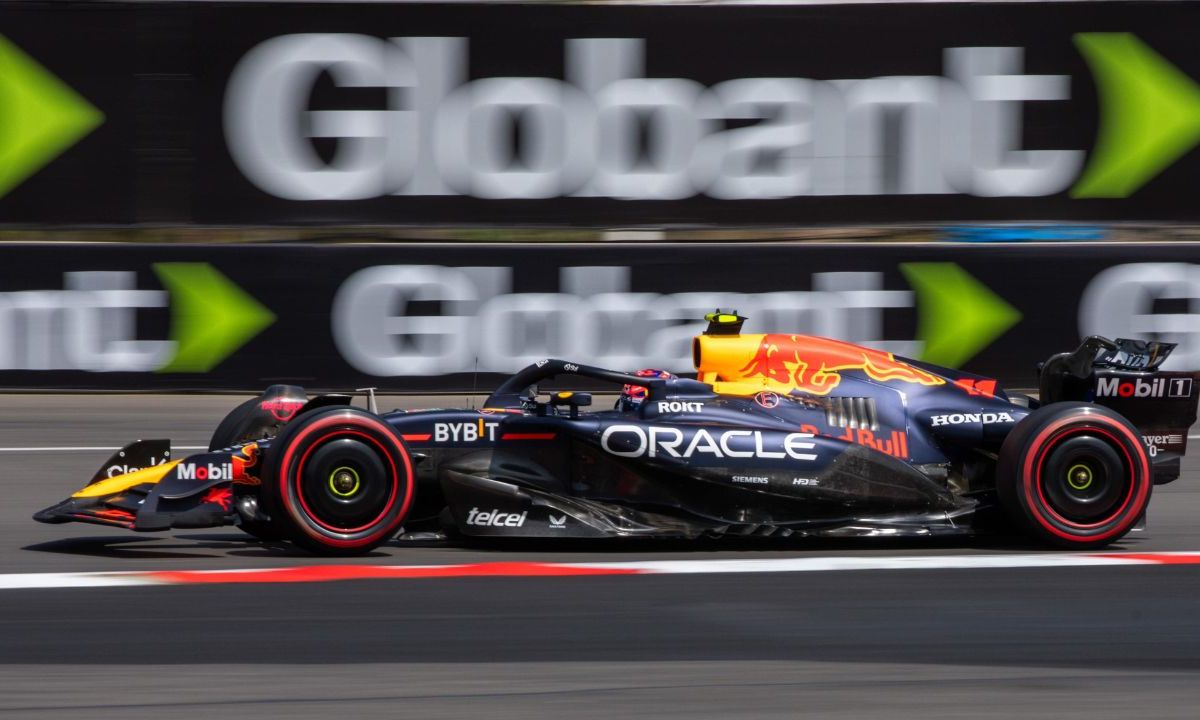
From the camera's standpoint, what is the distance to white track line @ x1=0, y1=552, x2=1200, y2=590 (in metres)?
6.43

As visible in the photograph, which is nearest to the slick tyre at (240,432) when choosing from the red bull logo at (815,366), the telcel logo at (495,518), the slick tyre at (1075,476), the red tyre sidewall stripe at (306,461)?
the red tyre sidewall stripe at (306,461)

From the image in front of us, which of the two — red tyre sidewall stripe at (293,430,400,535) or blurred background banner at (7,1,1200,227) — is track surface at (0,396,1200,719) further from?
blurred background banner at (7,1,1200,227)

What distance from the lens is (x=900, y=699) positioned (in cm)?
493

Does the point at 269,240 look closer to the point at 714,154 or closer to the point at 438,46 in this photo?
the point at 438,46

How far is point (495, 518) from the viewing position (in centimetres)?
688

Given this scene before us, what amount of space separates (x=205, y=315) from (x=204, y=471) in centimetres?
516

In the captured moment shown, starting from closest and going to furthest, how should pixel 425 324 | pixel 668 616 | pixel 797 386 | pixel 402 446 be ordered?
pixel 668 616 < pixel 402 446 < pixel 797 386 < pixel 425 324

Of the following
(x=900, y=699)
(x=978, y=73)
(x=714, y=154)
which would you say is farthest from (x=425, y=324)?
(x=900, y=699)

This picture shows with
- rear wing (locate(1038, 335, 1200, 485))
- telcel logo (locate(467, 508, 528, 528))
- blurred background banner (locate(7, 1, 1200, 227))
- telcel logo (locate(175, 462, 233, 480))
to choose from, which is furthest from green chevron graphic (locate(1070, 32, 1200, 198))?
telcel logo (locate(175, 462, 233, 480))

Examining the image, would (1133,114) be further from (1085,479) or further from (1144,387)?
(1085,479)

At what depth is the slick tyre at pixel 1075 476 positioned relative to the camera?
7.01m

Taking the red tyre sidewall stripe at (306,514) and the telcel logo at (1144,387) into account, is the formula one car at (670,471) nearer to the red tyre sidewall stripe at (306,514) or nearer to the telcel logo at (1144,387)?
the red tyre sidewall stripe at (306,514)

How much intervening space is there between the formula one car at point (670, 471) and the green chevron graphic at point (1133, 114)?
551 cm

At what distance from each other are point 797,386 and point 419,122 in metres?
5.57
